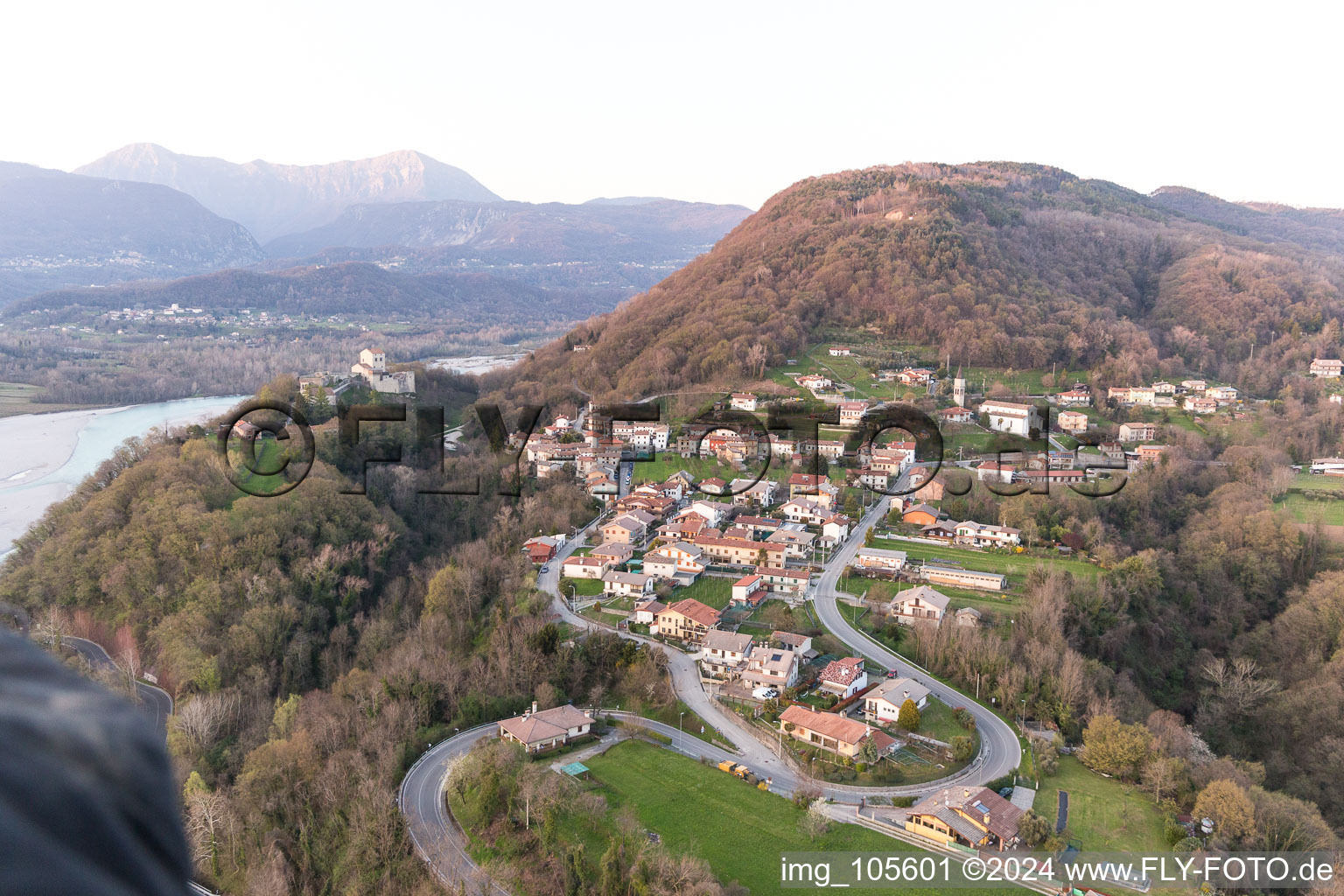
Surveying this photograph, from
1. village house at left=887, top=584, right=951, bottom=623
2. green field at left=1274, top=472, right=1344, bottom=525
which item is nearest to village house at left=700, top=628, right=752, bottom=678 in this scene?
village house at left=887, top=584, right=951, bottom=623

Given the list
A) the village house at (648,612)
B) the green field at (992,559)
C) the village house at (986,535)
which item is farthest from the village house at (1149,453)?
the village house at (648,612)

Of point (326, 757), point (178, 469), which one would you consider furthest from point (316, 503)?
point (326, 757)

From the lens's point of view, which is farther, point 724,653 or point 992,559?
point 992,559

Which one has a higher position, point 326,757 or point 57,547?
point 57,547

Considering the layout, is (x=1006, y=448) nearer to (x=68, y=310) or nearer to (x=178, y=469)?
(x=178, y=469)

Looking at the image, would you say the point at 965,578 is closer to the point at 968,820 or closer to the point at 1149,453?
the point at 968,820

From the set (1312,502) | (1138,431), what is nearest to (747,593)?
(1312,502)

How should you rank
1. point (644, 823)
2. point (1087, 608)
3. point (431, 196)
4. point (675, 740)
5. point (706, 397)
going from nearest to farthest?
point (644, 823) < point (675, 740) < point (1087, 608) < point (706, 397) < point (431, 196)

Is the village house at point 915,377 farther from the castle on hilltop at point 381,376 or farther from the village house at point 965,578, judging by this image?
the castle on hilltop at point 381,376

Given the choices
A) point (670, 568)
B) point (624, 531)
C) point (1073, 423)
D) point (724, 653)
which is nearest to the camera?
point (724, 653)
